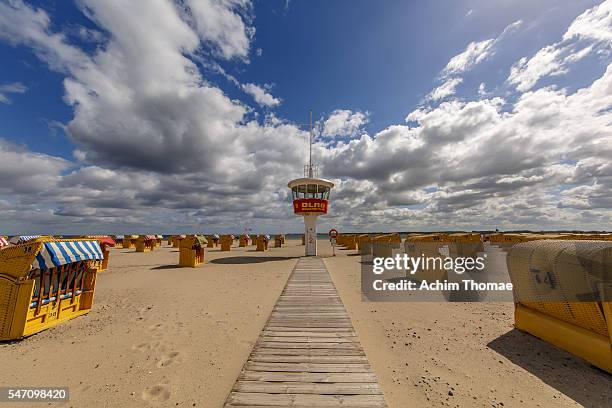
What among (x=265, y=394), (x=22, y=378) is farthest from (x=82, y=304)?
(x=265, y=394)

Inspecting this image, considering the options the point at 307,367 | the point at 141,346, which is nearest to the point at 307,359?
the point at 307,367

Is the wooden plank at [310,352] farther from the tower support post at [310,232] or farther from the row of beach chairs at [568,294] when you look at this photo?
the tower support post at [310,232]

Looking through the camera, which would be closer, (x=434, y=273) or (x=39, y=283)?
(x=39, y=283)

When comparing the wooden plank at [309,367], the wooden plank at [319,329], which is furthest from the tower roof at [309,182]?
the wooden plank at [309,367]

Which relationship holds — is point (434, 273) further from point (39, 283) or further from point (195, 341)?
point (39, 283)

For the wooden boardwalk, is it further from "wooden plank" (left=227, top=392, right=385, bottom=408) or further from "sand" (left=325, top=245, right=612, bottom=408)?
"sand" (left=325, top=245, right=612, bottom=408)

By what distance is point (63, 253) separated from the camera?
841 centimetres

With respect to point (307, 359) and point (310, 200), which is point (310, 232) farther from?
point (307, 359)

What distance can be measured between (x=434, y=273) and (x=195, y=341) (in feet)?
41.5

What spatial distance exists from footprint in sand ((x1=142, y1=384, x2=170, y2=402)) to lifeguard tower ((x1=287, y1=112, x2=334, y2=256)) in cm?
2380

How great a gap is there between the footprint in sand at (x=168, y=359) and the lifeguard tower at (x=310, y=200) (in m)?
22.5

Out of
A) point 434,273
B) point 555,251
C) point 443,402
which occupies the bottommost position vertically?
point 443,402

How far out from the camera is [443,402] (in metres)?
4.84

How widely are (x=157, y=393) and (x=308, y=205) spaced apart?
24.1m
